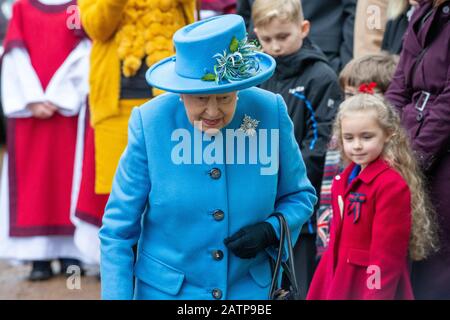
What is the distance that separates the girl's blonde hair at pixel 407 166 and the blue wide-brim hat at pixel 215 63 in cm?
131

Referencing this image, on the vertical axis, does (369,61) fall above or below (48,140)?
above

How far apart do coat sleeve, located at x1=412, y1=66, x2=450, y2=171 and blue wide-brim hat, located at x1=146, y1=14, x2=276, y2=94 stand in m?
1.37

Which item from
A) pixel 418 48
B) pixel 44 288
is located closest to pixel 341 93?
pixel 418 48

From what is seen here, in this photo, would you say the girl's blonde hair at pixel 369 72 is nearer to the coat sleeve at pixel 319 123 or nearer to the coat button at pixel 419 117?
the coat sleeve at pixel 319 123

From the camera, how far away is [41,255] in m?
6.73

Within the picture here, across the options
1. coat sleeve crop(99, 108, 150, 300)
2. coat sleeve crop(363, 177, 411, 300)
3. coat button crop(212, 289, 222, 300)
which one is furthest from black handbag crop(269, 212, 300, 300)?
coat sleeve crop(363, 177, 411, 300)

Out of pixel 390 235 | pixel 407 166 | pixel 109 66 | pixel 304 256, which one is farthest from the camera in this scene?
pixel 109 66

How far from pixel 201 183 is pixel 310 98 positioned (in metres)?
1.93

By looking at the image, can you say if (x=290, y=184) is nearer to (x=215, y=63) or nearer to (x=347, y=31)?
(x=215, y=63)

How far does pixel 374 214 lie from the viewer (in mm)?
4449

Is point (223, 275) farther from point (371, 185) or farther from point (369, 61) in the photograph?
point (369, 61)

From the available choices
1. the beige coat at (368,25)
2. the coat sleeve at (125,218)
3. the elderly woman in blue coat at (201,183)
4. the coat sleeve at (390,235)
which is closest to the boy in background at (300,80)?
the beige coat at (368,25)

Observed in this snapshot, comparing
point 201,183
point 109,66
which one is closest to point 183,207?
point 201,183

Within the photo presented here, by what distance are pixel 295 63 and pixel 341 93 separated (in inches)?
12.3
